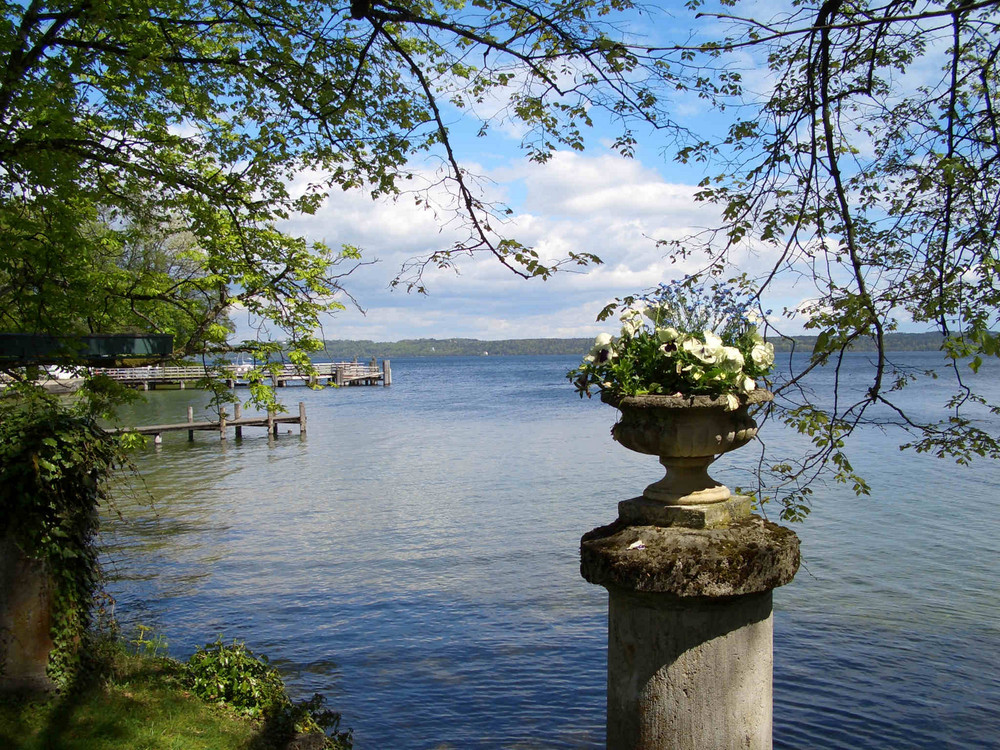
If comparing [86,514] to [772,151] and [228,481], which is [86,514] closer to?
[772,151]

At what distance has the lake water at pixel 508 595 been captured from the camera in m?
7.59

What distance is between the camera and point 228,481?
22500 millimetres

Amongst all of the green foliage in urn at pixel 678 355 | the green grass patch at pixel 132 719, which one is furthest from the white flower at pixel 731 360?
the green grass patch at pixel 132 719

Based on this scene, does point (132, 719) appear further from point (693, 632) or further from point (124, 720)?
point (693, 632)

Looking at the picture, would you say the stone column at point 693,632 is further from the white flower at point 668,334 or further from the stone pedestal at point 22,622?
the stone pedestal at point 22,622

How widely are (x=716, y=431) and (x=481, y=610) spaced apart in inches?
319

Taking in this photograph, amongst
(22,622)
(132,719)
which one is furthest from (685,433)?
(22,622)

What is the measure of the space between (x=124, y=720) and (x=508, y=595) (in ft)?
21.8

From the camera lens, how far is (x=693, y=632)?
3.05 m

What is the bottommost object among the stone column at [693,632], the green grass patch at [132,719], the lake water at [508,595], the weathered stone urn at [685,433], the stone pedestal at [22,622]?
the lake water at [508,595]

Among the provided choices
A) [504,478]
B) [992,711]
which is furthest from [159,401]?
[992,711]

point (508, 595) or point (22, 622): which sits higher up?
point (22, 622)

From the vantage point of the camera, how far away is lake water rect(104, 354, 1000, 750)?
7.59m

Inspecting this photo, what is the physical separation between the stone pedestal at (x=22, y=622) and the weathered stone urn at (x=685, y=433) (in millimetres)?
4467
